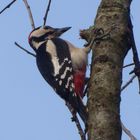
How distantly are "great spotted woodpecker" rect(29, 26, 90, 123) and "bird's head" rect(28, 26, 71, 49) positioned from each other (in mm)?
81

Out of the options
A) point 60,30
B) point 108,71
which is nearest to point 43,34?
point 60,30

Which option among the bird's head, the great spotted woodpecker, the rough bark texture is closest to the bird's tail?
the great spotted woodpecker

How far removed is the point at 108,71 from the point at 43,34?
2.14 metres

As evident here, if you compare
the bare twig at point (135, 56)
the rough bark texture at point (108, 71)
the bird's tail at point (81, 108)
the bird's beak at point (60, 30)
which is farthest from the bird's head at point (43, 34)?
the bare twig at point (135, 56)

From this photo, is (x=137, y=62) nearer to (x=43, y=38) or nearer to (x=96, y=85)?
(x=96, y=85)

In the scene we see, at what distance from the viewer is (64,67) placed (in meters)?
3.56

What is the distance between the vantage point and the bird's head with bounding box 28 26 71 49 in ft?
14.1

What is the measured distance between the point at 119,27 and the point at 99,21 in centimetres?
20

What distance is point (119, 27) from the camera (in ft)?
8.46

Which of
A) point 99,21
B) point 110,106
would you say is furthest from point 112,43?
point 110,106

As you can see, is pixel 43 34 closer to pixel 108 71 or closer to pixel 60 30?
pixel 60 30

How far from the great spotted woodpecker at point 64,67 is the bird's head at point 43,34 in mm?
81

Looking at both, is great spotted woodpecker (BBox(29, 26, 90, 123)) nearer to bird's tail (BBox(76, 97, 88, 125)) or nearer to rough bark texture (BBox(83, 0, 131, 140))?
bird's tail (BBox(76, 97, 88, 125))

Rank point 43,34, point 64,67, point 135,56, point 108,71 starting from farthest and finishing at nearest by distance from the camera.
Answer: point 43,34
point 64,67
point 135,56
point 108,71
